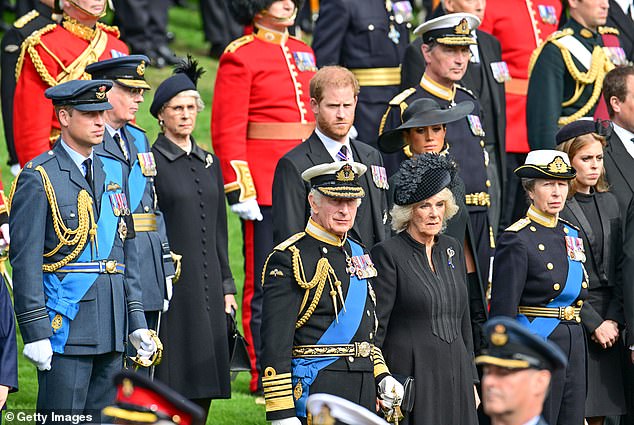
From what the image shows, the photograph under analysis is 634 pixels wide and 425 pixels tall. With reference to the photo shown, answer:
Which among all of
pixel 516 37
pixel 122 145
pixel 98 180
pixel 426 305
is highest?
pixel 516 37

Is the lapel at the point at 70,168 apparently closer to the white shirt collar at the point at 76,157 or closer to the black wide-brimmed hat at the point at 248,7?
the white shirt collar at the point at 76,157

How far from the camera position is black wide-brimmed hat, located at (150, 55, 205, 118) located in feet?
29.3

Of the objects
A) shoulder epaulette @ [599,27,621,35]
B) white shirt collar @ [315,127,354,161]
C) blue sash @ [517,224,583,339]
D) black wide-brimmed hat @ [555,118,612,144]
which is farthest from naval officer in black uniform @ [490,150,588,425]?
shoulder epaulette @ [599,27,621,35]

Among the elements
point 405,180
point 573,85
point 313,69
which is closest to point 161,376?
point 405,180

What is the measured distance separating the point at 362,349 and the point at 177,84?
8.02 feet

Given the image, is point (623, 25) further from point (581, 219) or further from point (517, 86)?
point (581, 219)

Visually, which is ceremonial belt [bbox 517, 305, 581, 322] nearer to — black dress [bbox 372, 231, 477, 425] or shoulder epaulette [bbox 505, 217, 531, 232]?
shoulder epaulette [bbox 505, 217, 531, 232]

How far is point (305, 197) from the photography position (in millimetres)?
8203

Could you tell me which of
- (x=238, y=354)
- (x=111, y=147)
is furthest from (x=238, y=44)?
(x=238, y=354)

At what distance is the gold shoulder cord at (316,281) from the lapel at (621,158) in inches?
112

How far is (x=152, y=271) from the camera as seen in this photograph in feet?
27.3

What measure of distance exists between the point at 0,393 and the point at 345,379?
5.62 ft

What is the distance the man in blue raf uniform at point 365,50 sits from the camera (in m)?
10.6

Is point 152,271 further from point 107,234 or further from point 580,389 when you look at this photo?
point 580,389
